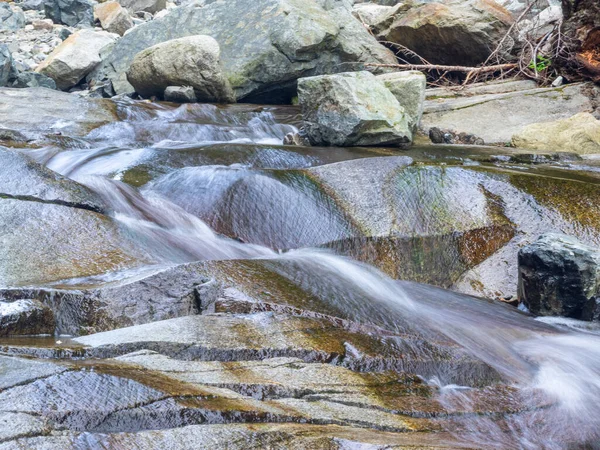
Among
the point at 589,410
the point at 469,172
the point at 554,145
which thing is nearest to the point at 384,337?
the point at 589,410

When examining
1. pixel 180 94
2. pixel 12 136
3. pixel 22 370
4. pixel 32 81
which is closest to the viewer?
pixel 22 370

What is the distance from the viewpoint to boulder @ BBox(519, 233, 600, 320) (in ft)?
15.0

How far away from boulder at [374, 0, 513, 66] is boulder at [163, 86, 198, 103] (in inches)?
163

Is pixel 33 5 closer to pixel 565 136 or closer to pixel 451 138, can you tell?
pixel 451 138

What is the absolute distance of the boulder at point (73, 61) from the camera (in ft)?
45.6

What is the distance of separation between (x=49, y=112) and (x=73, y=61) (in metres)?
5.16

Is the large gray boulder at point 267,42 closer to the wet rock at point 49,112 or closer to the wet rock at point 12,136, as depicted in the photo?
the wet rock at point 49,112

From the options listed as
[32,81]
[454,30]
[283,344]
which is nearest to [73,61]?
[32,81]

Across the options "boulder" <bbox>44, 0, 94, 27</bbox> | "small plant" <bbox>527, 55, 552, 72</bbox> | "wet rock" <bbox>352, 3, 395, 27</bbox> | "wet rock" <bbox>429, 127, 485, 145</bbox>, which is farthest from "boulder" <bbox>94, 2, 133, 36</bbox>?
"wet rock" <bbox>429, 127, 485, 145</bbox>

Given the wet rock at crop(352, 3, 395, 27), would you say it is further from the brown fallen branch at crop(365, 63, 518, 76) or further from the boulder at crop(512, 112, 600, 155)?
the boulder at crop(512, 112, 600, 155)

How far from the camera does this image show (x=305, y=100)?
801 cm

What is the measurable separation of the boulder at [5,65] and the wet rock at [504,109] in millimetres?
7784

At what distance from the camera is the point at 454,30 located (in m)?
11.7

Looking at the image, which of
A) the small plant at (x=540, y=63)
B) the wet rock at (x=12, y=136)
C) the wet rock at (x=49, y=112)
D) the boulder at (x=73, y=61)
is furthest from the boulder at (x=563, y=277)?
the boulder at (x=73, y=61)
